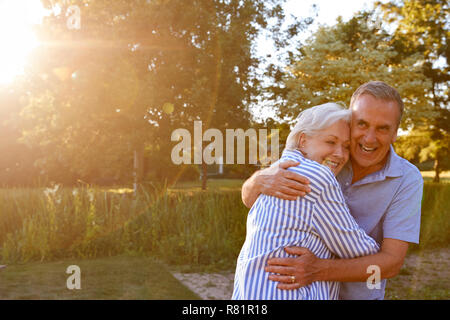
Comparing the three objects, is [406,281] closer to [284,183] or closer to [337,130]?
[337,130]

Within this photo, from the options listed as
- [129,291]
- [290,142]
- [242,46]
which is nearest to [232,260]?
[129,291]

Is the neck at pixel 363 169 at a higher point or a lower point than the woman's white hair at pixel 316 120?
lower

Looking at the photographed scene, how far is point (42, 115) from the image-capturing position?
1819cm

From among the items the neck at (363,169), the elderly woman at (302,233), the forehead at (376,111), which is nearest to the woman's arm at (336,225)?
the elderly woman at (302,233)

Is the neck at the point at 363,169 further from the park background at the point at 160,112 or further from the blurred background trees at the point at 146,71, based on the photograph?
the blurred background trees at the point at 146,71

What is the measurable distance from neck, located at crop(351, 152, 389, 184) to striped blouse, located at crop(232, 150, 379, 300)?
0.57 metres

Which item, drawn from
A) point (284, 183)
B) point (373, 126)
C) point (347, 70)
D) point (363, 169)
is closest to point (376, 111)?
point (373, 126)

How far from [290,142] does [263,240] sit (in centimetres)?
56

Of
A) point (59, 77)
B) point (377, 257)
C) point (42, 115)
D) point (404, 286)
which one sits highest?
point (59, 77)

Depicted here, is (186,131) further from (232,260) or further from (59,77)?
(232,260)

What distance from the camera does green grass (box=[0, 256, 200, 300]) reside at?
5309 millimetres

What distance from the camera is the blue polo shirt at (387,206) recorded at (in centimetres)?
212

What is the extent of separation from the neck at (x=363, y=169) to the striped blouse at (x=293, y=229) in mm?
566

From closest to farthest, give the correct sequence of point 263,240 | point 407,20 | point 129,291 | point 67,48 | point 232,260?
point 263,240 → point 129,291 → point 232,260 → point 407,20 → point 67,48
